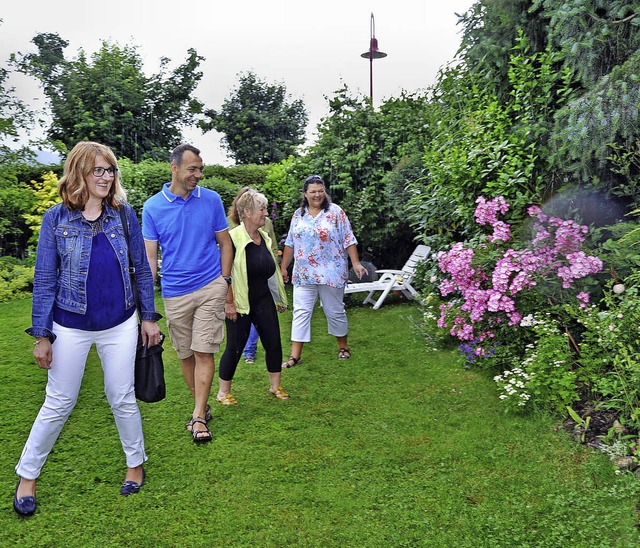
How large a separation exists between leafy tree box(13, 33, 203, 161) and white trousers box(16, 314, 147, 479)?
19.0m

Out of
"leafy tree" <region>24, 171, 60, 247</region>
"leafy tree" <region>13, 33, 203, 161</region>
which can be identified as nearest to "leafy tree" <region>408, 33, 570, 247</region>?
"leafy tree" <region>24, 171, 60, 247</region>

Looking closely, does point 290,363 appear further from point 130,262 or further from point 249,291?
point 130,262

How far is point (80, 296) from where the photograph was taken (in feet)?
10.8

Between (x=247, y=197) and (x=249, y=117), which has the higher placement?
(x=247, y=197)

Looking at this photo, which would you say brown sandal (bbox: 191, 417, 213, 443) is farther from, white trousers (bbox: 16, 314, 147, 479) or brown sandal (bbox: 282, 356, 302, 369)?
brown sandal (bbox: 282, 356, 302, 369)

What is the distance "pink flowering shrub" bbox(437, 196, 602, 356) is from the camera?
518cm

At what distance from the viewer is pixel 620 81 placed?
15.7 feet

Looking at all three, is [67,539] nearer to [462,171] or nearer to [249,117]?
[462,171]

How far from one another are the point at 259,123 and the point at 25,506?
3558 centimetres

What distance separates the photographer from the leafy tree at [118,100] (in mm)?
23609

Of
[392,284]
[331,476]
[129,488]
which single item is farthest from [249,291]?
[392,284]

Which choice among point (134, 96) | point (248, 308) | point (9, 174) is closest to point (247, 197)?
point (248, 308)

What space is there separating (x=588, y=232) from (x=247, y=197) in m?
2.98

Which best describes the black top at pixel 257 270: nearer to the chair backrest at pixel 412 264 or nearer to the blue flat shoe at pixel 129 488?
the blue flat shoe at pixel 129 488
